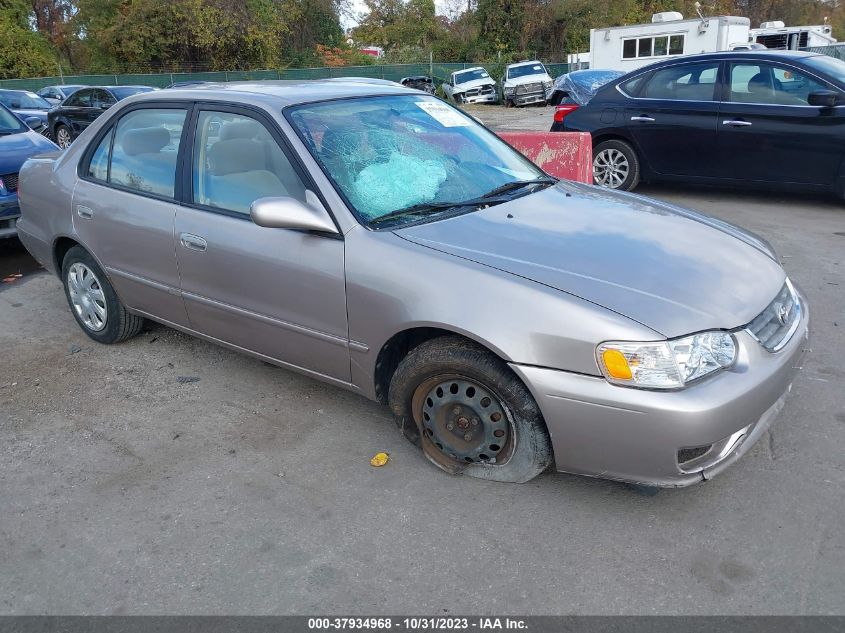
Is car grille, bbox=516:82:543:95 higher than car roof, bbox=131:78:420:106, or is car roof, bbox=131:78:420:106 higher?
car roof, bbox=131:78:420:106

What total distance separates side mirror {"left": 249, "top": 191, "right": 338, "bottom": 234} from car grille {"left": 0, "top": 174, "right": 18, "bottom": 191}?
17.4 feet

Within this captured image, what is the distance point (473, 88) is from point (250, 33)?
15861mm

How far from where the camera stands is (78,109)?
16609mm

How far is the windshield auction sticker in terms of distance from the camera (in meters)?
4.16

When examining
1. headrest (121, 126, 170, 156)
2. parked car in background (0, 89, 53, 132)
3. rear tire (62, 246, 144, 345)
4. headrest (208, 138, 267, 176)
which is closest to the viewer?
headrest (208, 138, 267, 176)

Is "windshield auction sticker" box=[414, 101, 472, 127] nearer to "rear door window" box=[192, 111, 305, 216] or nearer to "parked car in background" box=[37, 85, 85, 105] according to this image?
"rear door window" box=[192, 111, 305, 216]

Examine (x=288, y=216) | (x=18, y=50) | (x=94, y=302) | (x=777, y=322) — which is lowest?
(x=94, y=302)

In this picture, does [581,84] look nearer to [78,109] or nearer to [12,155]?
[78,109]

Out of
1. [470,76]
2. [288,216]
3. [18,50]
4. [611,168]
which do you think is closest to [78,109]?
[611,168]

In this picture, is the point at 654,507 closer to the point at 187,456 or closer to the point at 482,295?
the point at 482,295

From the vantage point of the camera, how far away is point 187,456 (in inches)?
140

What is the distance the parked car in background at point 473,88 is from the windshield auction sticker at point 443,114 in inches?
1032

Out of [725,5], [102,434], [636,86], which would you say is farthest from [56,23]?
[102,434]
